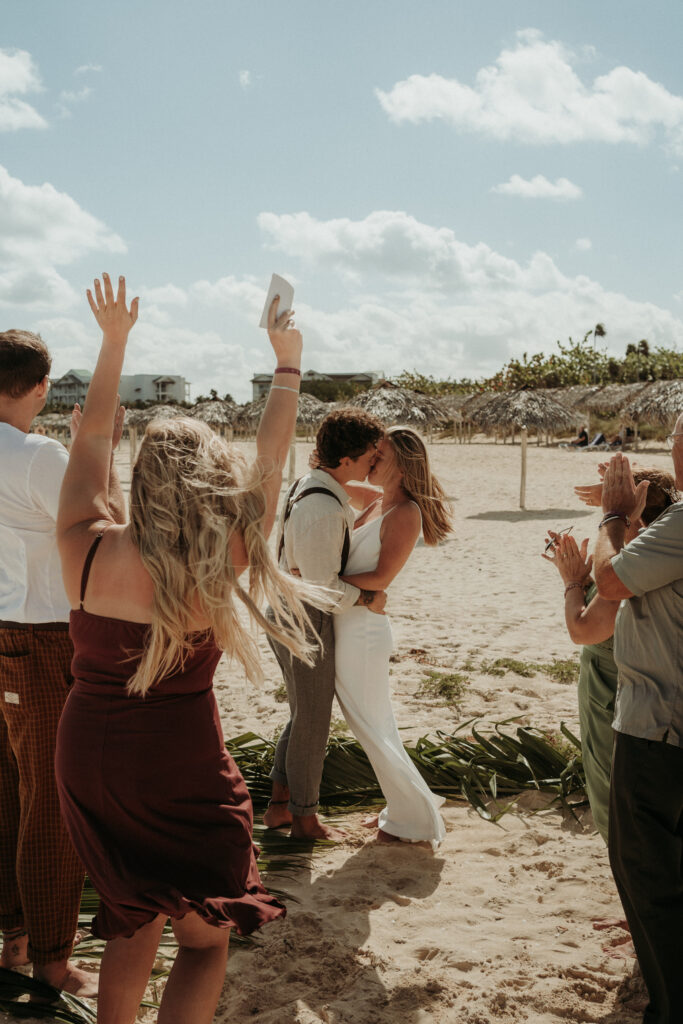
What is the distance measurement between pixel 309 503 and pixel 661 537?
4.90ft

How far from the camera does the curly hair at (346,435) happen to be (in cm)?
321

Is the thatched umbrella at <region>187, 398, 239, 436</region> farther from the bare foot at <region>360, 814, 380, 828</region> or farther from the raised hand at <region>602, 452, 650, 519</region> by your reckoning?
the raised hand at <region>602, 452, 650, 519</region>

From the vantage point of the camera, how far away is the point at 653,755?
80.0 inches

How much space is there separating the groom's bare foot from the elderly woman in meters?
1.16

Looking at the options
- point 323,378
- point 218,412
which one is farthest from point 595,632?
point 323,378

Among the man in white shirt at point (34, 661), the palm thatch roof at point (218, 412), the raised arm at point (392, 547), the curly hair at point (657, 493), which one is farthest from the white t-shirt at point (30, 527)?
the palm thatch roof at point (218, 412)

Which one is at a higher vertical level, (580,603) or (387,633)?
(580,603)

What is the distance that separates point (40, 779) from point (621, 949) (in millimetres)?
1892

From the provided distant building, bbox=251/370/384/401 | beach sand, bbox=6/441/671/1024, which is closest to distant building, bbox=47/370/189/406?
distant building, bbox=251/370/384/401

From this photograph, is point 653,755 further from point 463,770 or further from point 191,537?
point 463,770

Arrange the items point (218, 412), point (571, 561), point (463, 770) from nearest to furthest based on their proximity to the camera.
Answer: point (571, 561), point (463, 770), point (218, 412)

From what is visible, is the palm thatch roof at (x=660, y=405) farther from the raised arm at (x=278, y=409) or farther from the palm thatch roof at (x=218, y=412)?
the raised arm at (x=278, y=409)

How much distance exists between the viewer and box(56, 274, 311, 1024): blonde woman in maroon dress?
5.47 ft

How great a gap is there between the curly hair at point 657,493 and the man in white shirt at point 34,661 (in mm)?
1731
